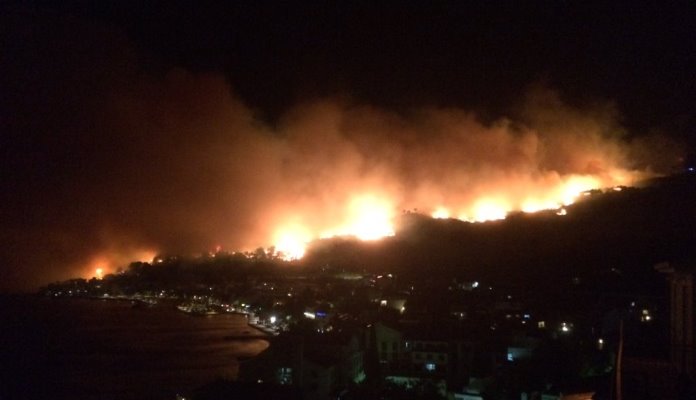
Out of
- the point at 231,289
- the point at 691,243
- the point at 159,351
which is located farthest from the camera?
the point at 231,289

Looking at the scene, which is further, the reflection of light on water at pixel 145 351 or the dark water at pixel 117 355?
the reflection of light on water at pixel 145 351

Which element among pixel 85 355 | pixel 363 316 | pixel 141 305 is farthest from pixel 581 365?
pixel 141 305

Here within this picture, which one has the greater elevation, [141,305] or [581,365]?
[581,365]

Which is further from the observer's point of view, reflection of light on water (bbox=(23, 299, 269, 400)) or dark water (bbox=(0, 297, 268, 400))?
reflection of light on water (bbox=(23, 299, 269, 400))

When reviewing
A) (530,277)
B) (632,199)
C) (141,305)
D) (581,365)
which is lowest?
(141,305)

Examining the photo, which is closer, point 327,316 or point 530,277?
point 530,277

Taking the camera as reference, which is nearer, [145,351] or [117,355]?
[117,355]

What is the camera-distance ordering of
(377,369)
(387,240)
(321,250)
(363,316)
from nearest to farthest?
(377,369)
(363,316)
(387,240)
(321,250)

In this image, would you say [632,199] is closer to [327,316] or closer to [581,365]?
[327,316]
